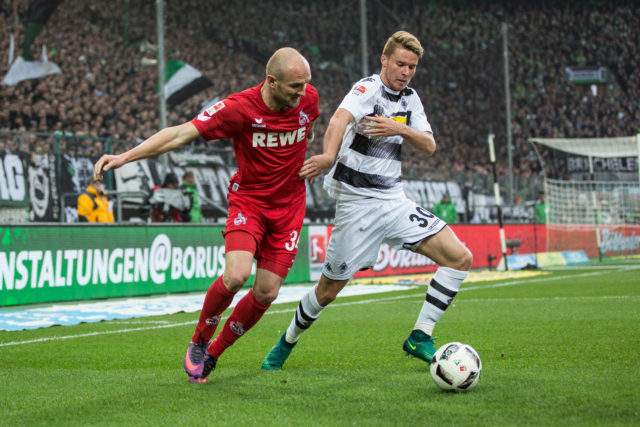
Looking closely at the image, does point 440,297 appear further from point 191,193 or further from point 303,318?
point 191,193

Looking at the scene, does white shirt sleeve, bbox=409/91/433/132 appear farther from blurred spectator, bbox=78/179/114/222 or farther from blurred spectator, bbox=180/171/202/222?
blurred spectator, bbox=180/171/202/222

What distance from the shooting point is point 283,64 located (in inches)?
195

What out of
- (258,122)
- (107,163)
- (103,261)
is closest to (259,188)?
(258,122)

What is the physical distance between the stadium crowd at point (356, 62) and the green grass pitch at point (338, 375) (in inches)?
349

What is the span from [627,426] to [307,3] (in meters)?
32.1

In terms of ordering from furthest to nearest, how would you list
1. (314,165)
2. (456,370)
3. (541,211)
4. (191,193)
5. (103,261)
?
(541,211) → (191,193) → (103,261) → (314,165) → (456,370)

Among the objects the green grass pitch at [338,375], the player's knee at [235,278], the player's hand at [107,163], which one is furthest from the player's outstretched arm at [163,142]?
the green grass pitch at [338,375]

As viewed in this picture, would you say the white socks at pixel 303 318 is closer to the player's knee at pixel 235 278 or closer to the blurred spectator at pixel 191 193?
the player's knee at pixel 235 278

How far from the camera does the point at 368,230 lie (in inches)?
227

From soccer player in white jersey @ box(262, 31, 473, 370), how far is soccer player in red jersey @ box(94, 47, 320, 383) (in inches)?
15.5

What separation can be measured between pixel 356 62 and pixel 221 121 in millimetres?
27983

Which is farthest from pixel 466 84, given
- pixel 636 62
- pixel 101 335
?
pixel 101 335

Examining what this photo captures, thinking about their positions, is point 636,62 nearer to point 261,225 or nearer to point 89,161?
point 89,161

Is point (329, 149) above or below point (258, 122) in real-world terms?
below
